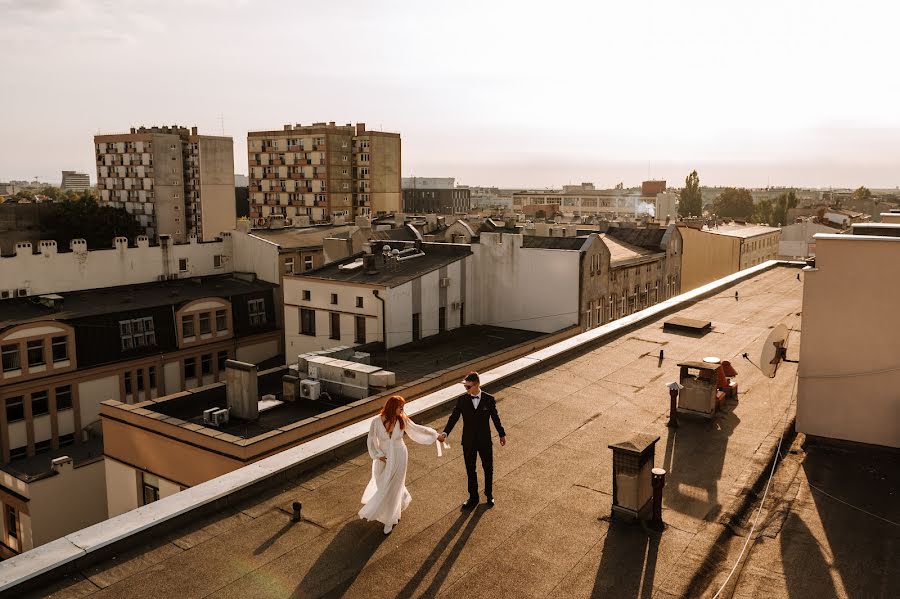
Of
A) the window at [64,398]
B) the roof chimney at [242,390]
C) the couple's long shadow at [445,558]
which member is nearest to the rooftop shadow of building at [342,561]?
the couple's long shadow at [445,558]

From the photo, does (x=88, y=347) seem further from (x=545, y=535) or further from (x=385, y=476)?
(x=545, y=535)

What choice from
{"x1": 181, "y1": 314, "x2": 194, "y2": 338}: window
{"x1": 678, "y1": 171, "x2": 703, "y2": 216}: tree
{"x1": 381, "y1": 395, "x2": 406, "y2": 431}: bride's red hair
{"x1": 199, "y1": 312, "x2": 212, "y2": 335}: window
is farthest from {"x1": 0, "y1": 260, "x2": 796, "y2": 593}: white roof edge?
{"x1": 678, "y1": 171, "x2": 703, "y2": 216}: tree

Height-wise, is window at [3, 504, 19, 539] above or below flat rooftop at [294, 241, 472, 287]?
below

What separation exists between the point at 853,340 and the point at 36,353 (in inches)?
1373

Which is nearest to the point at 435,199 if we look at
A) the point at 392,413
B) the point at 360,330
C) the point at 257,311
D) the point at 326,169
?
the point at 326,169

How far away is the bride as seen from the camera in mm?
9031

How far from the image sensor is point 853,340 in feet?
39.0

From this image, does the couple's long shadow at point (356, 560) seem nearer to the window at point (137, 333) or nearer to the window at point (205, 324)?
the window at point (137, 333)

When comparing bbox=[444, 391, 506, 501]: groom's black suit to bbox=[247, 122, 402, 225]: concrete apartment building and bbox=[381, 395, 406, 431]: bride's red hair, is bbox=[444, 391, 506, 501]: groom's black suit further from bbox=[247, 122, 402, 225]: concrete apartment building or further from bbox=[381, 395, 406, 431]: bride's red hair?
bbox=[247, 122, 402, 225]: concrete apartment building

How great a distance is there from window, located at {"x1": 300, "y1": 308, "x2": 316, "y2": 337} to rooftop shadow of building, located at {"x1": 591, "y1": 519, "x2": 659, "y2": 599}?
29652 millimetres

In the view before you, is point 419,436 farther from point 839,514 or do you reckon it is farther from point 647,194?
point 647,194

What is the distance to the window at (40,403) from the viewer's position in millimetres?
34250

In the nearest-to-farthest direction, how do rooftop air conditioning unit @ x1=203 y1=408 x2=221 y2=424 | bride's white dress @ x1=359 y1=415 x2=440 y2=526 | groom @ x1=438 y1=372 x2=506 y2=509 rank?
1. bride's white dress @ x1=359 y1=415 x2=440 y2=526
2. groom @ x1=438 y1=372 x2=506 y2=509
3. rooftop air conditioning unit @ x1=203 y1=408 x2=221 y2=424

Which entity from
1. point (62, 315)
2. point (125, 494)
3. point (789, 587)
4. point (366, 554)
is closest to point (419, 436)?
point (366, 554)
